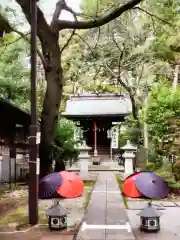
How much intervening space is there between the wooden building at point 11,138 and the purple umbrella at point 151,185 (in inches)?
254

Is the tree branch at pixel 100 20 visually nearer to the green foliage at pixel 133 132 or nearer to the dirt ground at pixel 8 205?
the dirt ground at pixel 8 205

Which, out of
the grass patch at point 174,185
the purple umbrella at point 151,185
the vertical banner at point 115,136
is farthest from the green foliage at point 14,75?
the purple umbrella at point 151,185

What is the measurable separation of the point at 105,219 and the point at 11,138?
9460 mm

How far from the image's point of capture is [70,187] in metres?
11.5

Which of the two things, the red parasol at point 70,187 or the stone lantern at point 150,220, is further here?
the red parasol at point 70,187

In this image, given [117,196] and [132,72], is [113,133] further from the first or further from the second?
[117,196]

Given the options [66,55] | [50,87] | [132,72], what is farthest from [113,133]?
[50,87]

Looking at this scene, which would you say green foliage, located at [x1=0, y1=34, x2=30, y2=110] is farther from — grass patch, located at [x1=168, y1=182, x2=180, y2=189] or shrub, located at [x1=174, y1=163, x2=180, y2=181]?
grass patch, located at [x1=168, y1=182, x2=180, y2=189]

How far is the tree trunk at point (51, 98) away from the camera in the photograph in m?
14.5

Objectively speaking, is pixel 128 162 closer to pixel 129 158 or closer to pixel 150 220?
pixel 129 158

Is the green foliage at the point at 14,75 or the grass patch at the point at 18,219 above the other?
the green foliage at the point at 14,75

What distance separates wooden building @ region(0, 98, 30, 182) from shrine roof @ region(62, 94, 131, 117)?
30.8 ft

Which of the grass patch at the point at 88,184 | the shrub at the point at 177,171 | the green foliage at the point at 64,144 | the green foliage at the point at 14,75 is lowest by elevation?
the grass patch at the point at 88,184

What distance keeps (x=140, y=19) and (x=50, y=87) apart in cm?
1366
